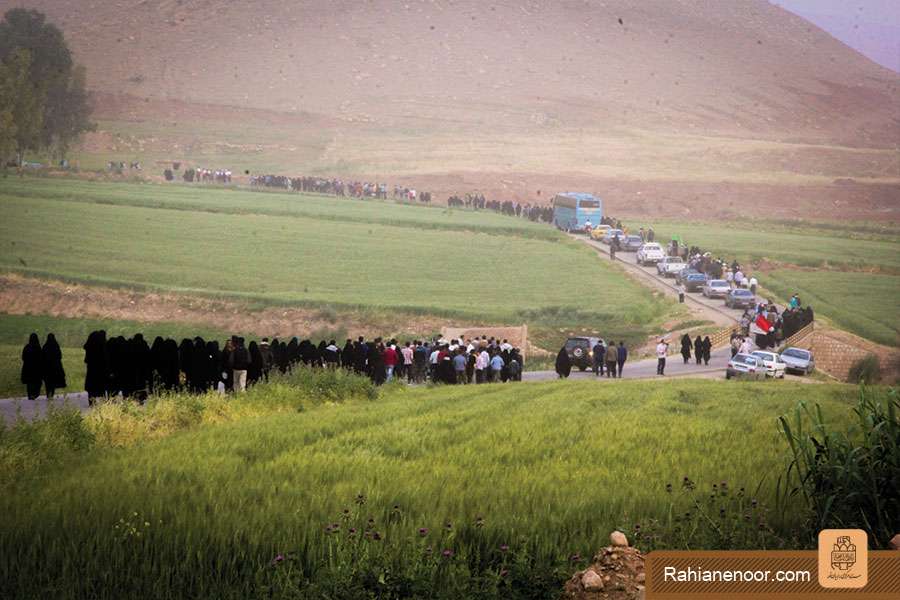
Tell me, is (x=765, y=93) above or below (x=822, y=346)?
above

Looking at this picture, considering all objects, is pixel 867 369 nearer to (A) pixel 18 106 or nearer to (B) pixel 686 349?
(B) pixel 686 349

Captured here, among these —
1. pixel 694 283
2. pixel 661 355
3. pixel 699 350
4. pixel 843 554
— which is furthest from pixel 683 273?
pixel 843 554

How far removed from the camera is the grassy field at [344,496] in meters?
12.0

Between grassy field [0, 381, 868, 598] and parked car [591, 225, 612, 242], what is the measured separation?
61.0 metres

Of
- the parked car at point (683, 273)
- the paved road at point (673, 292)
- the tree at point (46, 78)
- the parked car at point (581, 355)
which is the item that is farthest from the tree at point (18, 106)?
the parked car at point (581, 355)

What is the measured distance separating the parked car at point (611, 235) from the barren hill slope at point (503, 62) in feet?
169

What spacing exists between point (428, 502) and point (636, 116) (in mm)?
137644

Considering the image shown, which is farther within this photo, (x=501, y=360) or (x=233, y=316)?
(x=233, y=316)

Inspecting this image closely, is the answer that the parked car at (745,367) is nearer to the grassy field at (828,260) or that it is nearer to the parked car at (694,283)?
the grassy field at (828,260)

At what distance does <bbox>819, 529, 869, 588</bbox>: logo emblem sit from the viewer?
33.4 feet

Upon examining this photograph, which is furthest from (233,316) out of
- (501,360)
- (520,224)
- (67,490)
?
(67,490)

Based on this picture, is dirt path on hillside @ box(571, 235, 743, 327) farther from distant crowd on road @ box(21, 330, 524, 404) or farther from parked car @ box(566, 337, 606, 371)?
distant crowd on road @ box(21, 330, 524, 404)

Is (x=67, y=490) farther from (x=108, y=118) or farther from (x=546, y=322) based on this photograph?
(x=108, y=118)

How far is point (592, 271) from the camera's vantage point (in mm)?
69000
